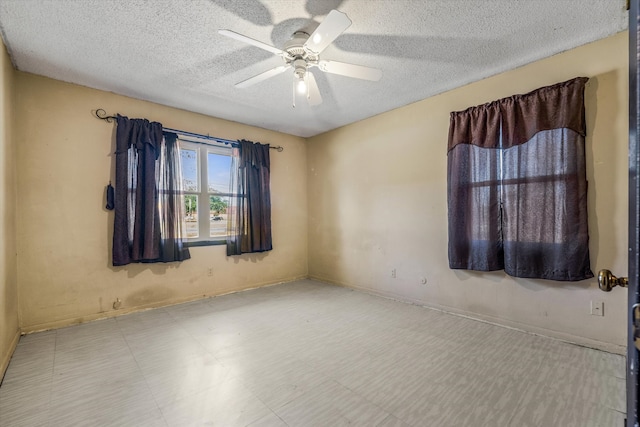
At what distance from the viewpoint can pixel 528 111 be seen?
2.67 meters

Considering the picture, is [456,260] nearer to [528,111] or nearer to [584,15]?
[528,111]

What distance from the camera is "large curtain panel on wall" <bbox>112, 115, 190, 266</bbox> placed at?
3.18 m

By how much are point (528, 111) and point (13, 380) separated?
464 centimetres

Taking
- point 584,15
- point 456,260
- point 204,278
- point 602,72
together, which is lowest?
point 204,278

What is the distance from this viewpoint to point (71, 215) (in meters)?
3.00

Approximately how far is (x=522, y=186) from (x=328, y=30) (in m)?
2.25

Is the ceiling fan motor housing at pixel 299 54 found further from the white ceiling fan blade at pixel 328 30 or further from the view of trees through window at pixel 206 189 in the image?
the view of trees through window at pixel 206 189

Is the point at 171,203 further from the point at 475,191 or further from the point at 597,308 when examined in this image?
the point at 597,308

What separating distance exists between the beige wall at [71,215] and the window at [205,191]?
29 centimetres

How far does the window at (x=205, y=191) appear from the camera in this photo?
12.7ft

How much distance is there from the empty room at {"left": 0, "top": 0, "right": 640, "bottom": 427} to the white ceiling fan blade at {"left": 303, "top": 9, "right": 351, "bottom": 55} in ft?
0.04

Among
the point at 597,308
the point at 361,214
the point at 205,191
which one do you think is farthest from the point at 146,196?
the point at 597,308

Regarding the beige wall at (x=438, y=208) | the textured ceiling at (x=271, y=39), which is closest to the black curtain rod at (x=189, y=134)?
the textured ceiling at (x=271, y=39)

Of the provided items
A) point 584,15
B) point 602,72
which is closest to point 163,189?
point 584,15
